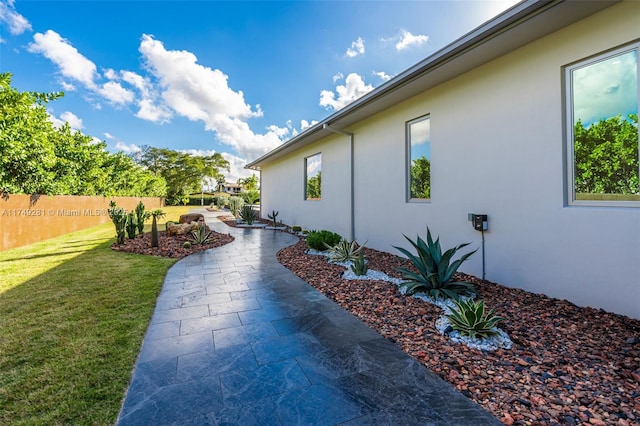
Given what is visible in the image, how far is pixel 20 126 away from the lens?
6.48m

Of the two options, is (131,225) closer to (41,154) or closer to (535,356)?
(41,154)

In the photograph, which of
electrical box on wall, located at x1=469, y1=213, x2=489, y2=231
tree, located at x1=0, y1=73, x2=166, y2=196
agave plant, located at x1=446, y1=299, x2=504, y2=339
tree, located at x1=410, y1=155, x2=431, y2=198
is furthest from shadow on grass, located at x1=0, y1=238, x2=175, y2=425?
tree, located at x1=410, y1=155, x2=431, y2=198

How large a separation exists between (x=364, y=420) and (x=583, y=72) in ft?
15.1

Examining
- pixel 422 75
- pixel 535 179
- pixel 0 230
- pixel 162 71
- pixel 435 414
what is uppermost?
pixel 162 71

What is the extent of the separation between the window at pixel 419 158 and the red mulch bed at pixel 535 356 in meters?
2.46

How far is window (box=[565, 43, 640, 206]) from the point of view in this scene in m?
3.12

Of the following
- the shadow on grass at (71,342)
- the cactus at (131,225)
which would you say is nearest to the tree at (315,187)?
the cactus at (131,225)

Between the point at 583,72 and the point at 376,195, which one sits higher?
the point at 583,72

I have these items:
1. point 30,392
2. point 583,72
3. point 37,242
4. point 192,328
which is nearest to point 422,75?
point 583,72

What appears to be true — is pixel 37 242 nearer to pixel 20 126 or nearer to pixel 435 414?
pixel 20 126

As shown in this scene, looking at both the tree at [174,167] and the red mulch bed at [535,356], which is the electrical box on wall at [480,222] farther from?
the tree at [174,167]

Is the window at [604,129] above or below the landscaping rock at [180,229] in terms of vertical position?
above

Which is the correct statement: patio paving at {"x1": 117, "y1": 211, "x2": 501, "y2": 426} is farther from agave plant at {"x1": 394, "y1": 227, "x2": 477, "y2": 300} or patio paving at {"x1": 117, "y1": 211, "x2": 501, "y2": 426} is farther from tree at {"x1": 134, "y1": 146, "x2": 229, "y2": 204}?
tree at {"x1": 134, "y1": 146, "x2": 229, "y2": 204}

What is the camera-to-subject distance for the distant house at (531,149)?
123 inches
